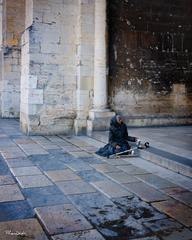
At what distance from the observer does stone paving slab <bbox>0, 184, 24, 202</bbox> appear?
15.1 feet

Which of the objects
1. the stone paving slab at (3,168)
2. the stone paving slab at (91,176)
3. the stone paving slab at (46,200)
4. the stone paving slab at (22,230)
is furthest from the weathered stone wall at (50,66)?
the stone paving slab at (22,230)

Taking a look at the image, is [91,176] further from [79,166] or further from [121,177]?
[79,166]

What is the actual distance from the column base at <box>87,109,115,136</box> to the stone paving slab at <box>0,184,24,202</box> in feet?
16.2

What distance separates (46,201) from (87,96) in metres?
6.06

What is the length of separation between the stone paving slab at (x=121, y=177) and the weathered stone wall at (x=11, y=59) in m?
10.3

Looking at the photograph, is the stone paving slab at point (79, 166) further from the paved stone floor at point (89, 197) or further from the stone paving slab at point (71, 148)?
the stone paving slab at point (71, 148)

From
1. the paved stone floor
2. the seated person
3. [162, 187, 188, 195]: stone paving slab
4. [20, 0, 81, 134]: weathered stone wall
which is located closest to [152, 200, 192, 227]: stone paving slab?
the paved stone floor

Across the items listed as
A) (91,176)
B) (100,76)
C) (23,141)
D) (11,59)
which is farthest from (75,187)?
(11,59)

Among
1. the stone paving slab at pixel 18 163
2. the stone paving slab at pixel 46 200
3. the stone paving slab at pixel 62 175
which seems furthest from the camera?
the stone paving slab at pixel 18 163

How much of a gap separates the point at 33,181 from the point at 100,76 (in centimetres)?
529

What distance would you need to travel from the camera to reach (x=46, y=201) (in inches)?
177

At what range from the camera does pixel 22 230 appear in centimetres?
360

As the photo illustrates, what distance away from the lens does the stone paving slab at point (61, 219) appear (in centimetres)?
364

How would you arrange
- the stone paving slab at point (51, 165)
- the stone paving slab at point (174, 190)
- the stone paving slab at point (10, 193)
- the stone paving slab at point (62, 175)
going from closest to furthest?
the stone paving slab at point (10, 193), the stone paving slab at point (174, 190), the stone paving slab at point (62, 175), the stone paving slab at point (51, 165)
